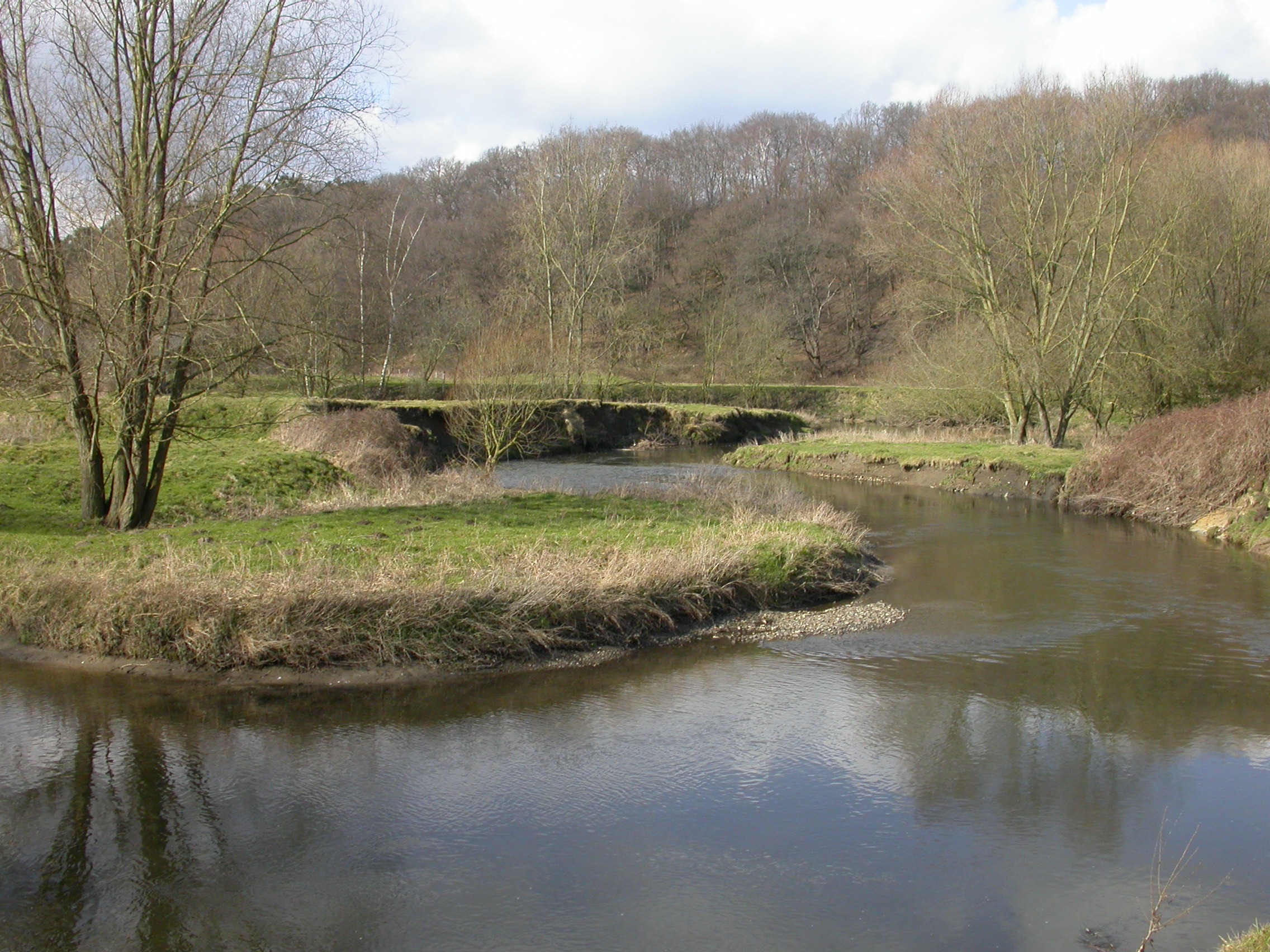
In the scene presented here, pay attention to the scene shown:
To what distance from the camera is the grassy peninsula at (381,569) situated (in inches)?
405

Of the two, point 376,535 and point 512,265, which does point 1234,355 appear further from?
point 512,265

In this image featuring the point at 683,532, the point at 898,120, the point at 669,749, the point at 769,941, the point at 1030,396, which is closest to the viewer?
the point at 769,941

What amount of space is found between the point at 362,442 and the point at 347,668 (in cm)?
1239

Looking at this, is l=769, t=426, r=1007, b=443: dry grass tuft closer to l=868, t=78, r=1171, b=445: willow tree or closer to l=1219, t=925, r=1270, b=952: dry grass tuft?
l=868, t=78, r=1171, b=445: willow tree

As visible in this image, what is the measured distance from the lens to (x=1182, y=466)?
2153cm

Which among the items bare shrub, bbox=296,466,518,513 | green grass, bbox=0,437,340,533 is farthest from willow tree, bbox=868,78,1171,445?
green grass, bbox=0,437,340,533

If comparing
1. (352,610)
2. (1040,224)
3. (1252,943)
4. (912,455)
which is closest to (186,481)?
(352,610)

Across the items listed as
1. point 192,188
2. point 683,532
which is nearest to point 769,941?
point 683,532

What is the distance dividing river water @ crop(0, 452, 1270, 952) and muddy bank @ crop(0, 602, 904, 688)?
0.20 metres

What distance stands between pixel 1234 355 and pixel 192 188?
1028 inches

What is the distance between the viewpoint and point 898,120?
3226 inches

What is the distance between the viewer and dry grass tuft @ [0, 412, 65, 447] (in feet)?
63.7

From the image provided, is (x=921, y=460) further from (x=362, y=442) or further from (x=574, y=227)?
(x=574, y=227)

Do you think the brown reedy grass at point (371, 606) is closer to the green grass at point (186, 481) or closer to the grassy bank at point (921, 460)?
the green grass at point (186, 481)
